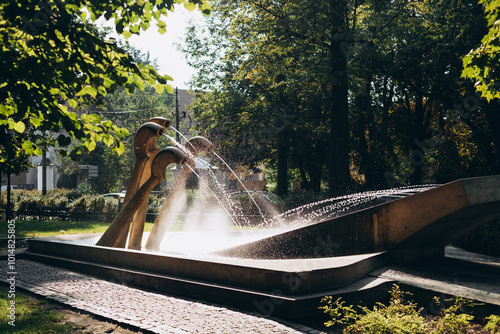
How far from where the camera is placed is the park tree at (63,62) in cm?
430

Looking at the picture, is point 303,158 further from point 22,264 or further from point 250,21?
point 22,264

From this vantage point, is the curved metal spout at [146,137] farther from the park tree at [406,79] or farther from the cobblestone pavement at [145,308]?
the park tree at [406,79]

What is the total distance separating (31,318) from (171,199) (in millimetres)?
4299

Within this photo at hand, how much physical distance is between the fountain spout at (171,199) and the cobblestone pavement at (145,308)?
1804mm

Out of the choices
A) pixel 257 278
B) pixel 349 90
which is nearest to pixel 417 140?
pixel 349 90

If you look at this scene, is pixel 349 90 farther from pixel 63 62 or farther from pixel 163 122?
pixel 63 62

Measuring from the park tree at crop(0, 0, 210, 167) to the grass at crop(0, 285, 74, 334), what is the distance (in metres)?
1.96

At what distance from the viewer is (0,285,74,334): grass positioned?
493 centimetres

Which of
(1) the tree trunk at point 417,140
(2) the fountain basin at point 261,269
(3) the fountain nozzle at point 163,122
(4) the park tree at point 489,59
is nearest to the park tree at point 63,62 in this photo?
(2) the fountain basin at point 261,269

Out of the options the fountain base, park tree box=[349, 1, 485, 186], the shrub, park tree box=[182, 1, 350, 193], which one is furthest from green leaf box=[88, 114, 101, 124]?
park tree box=[349, 1, 485, 186]

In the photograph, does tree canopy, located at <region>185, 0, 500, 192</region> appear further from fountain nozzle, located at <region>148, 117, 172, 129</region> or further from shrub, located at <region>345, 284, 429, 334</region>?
shrub, located at <region>345, 284, 429, 334</region>

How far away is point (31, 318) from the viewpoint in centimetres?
535

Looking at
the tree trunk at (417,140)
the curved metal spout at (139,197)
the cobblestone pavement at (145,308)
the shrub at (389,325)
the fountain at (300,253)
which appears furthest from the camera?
the tree trunk at (417,140)

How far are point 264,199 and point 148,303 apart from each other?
15434mm
